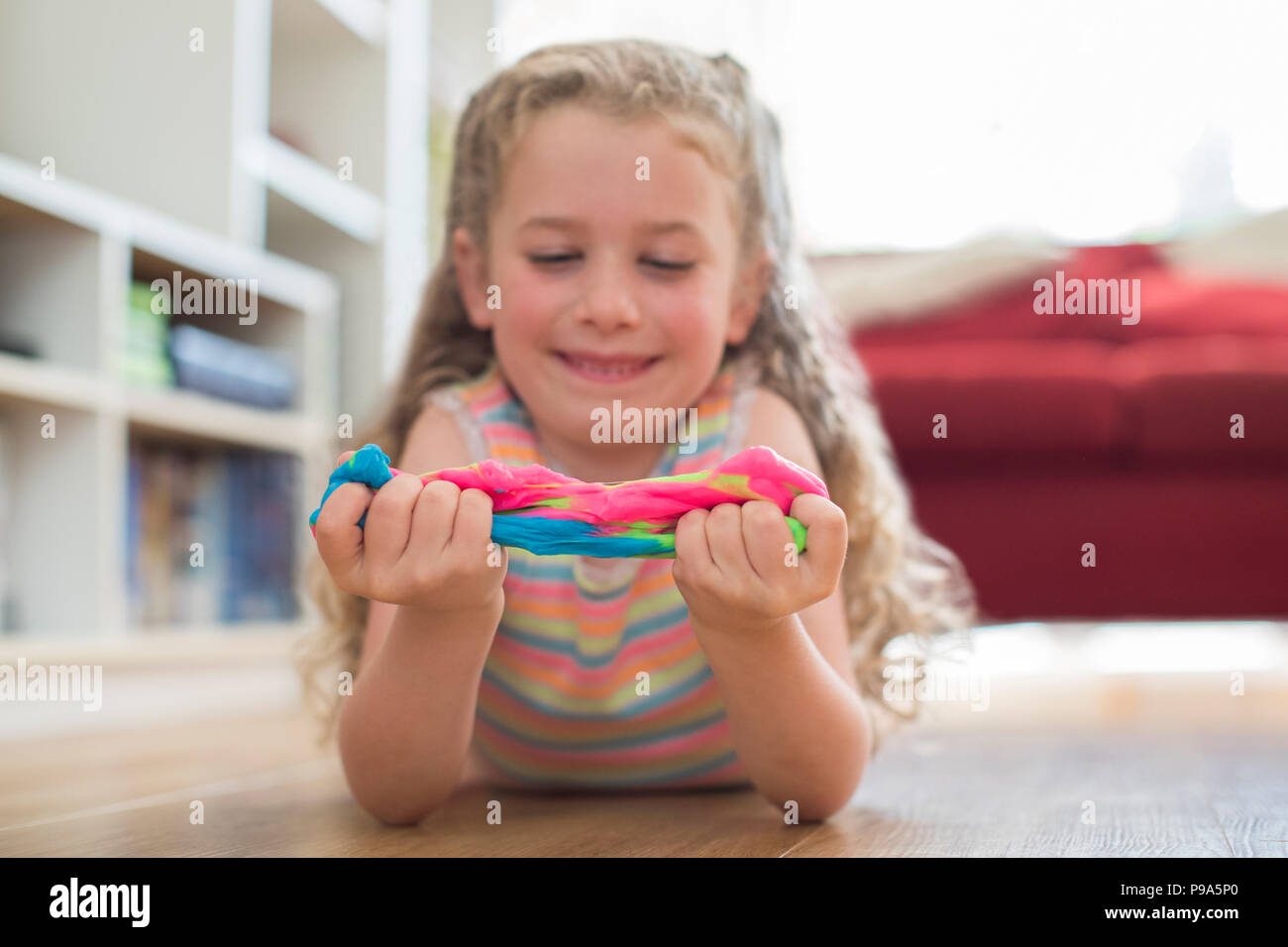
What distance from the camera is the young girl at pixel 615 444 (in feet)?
2.71

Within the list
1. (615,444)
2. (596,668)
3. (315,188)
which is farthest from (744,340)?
(315,188)

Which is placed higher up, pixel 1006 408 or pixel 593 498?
pixel 1006 408

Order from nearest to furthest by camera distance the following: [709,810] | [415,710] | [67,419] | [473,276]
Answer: [415,710] < [709,810] < [473,276] < [67,419]

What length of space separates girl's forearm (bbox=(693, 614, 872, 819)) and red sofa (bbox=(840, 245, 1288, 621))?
3.23ft

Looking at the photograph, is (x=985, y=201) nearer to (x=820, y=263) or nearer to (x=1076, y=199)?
(x=1076, y=199)

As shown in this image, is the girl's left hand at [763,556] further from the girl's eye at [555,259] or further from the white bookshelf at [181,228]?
the white bookshelf at [181,228]

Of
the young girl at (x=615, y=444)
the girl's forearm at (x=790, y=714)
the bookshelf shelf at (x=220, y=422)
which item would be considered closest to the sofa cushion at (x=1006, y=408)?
the young girl at (x=615, y=444)

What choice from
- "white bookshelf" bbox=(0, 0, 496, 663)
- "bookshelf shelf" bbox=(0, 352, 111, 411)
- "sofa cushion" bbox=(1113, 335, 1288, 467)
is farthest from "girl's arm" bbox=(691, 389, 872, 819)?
"bookshelf shelf" bbox=(0, 352, 111, 411)

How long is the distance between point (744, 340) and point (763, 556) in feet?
1.74

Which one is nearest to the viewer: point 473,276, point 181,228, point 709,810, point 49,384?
point 709,810

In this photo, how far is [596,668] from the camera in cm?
99

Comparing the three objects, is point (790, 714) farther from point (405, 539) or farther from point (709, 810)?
point (405, 539)
